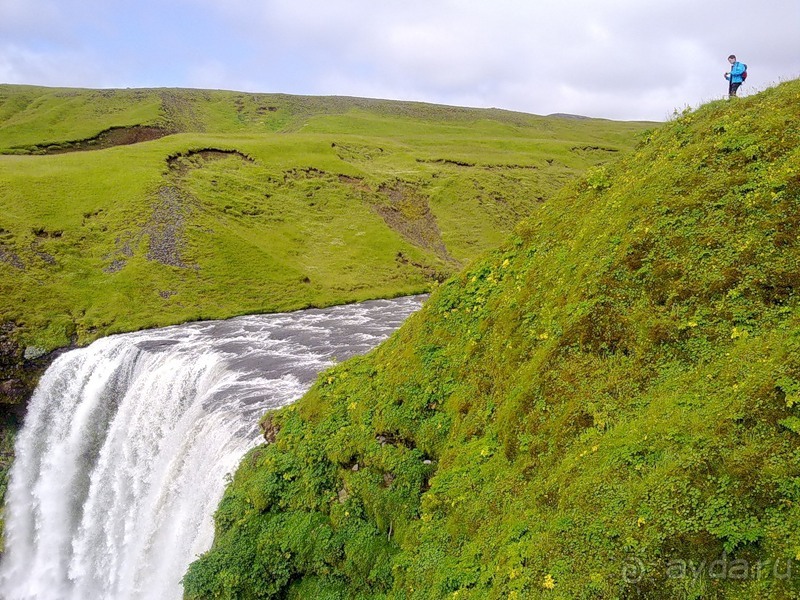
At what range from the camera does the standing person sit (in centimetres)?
1895

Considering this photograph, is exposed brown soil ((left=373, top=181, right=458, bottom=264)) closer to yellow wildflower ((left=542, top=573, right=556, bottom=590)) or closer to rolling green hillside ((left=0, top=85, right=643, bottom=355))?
rolling green hillside ((left=0, top=85, right=643, bottom=355))

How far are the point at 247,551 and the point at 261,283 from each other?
4961 cm

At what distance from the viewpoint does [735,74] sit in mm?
19078

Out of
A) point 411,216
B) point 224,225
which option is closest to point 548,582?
point 224,225

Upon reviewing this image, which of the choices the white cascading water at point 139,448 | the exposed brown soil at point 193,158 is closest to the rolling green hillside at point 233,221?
the exposed brown soil at point 193,158

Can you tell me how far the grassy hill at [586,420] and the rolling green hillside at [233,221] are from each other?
919 inches

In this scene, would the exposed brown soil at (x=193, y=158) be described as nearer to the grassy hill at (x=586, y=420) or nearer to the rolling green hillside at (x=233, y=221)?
the rolling green hillside at (x=233, y=221)

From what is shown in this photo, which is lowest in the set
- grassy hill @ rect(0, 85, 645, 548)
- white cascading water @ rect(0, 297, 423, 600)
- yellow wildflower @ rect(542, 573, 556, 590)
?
white cascading water @ rect(0, 297, 423, 600)

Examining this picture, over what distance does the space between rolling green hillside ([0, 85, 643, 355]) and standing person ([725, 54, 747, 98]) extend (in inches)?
955

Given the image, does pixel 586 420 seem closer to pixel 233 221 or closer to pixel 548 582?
pixel 548 582

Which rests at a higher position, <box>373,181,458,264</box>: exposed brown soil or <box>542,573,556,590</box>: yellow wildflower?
<box>373,181,458,264</box>: exposed brown soil

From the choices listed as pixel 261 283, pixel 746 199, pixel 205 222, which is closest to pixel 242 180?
pixel 205 222

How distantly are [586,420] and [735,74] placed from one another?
16.0 m

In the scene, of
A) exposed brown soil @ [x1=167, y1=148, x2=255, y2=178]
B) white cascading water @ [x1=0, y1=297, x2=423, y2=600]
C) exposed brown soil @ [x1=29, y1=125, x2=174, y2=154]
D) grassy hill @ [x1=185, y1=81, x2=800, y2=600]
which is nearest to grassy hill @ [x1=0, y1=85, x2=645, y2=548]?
exposed brown soil @ [x1=167, y1=148, x2=255, y2=178]
